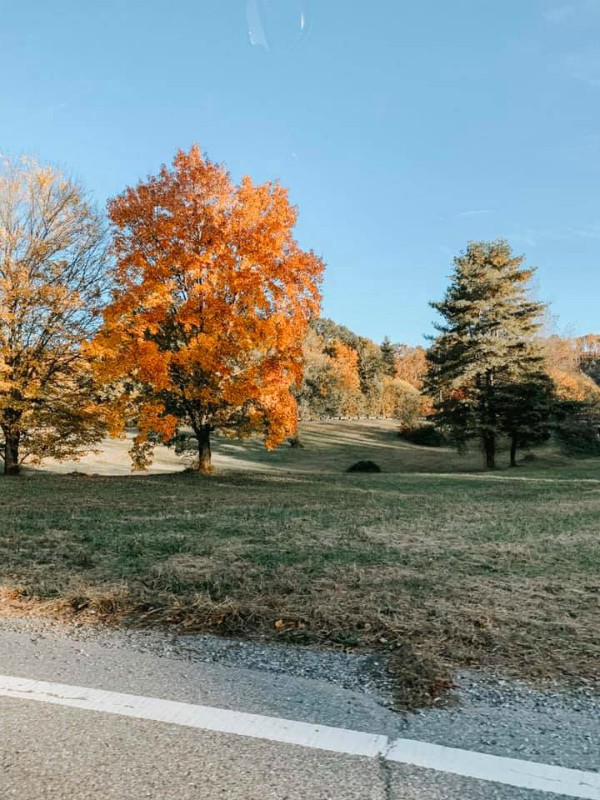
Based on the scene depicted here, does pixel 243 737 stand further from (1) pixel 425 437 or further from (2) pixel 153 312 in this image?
(1) pixel 425 437

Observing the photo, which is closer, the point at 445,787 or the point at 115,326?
the point at 445,787

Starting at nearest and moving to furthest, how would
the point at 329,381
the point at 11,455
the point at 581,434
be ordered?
the point at 11,455 → the point at 581,434 → the point at 329,381

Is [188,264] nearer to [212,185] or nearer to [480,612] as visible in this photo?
[212,185]

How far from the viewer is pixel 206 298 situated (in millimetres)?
14953

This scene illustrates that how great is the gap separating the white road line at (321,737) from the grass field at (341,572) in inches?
19.2

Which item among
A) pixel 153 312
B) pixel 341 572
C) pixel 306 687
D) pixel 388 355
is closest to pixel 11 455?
pixel 153 312

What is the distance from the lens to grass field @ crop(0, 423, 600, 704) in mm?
3729

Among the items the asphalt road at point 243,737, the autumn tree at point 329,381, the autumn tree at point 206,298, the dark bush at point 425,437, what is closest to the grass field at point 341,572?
the asphalt road at point 243,737

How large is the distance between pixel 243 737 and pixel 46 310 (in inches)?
626

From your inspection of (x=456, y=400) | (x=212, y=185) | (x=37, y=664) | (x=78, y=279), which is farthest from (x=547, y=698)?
(x=456, y=400)

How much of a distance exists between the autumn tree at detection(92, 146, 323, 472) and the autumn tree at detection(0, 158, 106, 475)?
172cm

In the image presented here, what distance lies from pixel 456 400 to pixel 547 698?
1203 inches

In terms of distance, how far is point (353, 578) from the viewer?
530 centimetres

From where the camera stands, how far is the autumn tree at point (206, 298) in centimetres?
1462
